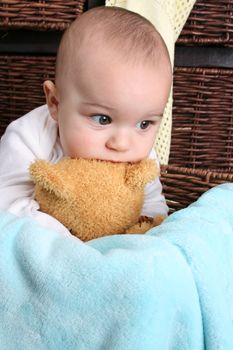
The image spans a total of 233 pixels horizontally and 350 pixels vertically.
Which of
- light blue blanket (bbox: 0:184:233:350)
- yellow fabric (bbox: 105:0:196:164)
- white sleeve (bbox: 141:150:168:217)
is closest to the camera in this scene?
light blue blanket (bbox: 0:184:233:350)

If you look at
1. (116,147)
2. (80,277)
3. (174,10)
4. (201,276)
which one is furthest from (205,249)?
(174,10)

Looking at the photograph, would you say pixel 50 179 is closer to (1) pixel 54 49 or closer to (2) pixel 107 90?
(2) pixel 107 90

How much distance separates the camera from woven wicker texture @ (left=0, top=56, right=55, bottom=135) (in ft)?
4.56

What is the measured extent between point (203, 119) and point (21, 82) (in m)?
0.49

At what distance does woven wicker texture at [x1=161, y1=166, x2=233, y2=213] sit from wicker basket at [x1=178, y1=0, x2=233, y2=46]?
1.29ft

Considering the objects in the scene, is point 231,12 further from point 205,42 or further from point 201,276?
point 201,276

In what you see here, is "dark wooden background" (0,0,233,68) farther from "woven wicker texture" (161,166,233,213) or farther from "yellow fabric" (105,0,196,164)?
"woven wicker texture" (161,166,233,213)

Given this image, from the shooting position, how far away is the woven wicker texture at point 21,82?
1.39 metres

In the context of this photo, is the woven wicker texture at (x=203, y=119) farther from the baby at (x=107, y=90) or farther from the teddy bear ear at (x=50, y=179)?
the teddy bear ear at (x=50, y=179)

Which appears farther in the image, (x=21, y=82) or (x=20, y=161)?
(x=21, y=82)

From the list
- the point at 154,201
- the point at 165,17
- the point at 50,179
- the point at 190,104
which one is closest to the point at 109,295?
the point at 50,179

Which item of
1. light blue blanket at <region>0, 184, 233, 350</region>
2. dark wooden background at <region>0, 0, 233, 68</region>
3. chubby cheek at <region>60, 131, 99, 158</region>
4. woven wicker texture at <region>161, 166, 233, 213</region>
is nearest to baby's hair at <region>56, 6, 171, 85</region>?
chubby cheek at <region>60, 131, 99, 158</region>

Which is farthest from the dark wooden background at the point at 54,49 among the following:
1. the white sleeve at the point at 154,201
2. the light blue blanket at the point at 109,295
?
the light blue blanket at the point at 109,295

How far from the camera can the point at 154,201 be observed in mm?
1057
